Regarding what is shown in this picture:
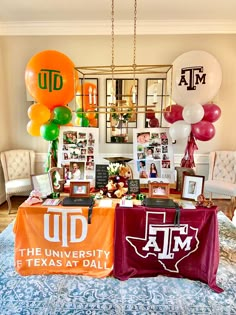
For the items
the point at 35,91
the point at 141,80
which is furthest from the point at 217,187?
the point at 35,91

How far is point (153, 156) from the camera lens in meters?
3.13

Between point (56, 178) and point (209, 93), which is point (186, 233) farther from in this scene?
point (209, 93)

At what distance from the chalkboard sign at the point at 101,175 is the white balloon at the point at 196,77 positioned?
69.1 inches

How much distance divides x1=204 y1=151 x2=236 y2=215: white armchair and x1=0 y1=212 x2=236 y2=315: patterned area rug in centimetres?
175

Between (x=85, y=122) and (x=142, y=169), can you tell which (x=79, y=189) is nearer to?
(x=142, y=169)

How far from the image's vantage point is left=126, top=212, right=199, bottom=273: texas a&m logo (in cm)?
218

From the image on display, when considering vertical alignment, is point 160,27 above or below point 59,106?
above

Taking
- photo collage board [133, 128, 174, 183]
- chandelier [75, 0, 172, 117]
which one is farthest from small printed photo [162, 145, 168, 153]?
chandelier [75, 0, 172, 117]

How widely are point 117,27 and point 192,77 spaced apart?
1700 millimetres

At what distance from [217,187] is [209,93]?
5.07 ft

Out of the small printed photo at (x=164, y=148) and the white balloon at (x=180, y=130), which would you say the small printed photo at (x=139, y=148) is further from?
the white balloon at (x=180, y=130)

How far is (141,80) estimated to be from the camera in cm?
435

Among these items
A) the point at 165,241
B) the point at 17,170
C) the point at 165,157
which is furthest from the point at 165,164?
the point at 17,170

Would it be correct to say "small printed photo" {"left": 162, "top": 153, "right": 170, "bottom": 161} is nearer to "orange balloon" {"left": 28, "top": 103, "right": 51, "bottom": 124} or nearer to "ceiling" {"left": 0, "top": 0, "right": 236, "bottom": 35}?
"orange balloon" {"left": 28, "top": 103, "right": 51, "bottom": 124}
